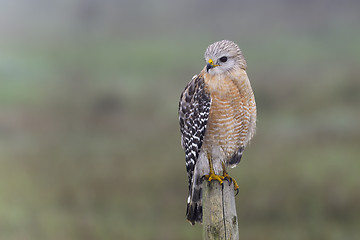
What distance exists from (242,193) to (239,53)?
3.77 m

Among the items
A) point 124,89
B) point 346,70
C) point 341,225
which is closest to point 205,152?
point 341,225

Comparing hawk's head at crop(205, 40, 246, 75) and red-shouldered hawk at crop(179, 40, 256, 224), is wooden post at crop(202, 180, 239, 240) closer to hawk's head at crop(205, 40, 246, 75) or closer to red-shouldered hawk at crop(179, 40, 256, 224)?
red-shouldered hawk at crop(179, 40, 256, 224)

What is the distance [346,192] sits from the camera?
7074mm

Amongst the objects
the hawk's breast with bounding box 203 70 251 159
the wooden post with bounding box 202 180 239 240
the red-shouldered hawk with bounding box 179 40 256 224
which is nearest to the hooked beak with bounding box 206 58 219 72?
the red-shouldered hawk with bounding box 179 40 256 224

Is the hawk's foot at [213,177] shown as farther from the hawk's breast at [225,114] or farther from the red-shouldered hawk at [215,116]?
the hawk's breast at [225,114]

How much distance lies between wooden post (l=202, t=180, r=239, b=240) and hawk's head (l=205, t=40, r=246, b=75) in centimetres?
91

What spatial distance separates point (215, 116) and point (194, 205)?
Answer: 68cm

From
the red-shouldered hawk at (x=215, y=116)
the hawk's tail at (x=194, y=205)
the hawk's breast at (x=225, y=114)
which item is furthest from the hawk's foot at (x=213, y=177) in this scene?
the hawk's breast at (x=225, y=114)

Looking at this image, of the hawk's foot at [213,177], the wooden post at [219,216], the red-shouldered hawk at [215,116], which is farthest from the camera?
the red-shouldered hawk at [215,116]

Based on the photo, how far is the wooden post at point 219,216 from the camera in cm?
301

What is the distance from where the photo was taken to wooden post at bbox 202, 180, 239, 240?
3012 mm

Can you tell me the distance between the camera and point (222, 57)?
340 centimetres

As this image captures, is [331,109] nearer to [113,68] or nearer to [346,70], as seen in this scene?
[346,70]

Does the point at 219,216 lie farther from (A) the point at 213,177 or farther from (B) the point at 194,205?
(B) the point at 194,205
